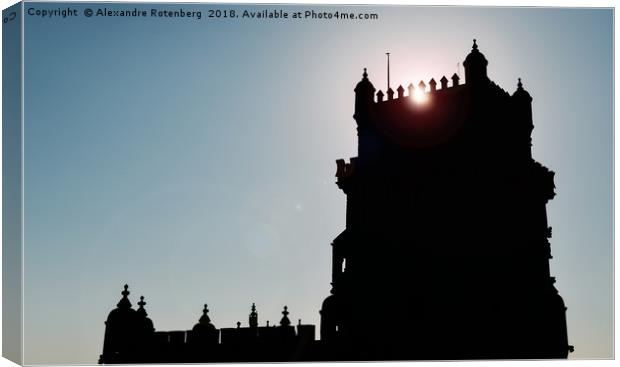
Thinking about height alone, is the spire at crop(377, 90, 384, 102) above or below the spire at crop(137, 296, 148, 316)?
above

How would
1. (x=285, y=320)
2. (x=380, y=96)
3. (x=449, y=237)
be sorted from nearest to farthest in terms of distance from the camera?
(x=285, y=320) < (x=449, y=237) < (x=380, y=96)

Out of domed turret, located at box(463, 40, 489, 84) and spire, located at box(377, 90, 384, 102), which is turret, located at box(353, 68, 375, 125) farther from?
domed turret, located at box(463, 40, 489, 84)

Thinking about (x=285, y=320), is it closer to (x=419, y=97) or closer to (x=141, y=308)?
(x=141, y=308)

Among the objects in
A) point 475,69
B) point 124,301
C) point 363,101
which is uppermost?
point 475,69

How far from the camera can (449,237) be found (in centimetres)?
2780

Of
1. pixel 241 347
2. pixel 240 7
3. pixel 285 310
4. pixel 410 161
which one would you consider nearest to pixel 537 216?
pixel 410 161

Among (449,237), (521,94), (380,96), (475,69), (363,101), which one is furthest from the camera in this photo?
(363,101)

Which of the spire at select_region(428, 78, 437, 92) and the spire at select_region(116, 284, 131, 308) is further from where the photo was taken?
the spire at select_region(428, 78, 437, 92)

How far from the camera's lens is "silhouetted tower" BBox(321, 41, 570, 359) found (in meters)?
26.7

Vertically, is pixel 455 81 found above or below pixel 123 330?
above

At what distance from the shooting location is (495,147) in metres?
29.3

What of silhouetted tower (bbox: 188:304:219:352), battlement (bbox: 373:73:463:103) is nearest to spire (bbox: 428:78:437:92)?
battlement (bbox: 373:73:463:103)

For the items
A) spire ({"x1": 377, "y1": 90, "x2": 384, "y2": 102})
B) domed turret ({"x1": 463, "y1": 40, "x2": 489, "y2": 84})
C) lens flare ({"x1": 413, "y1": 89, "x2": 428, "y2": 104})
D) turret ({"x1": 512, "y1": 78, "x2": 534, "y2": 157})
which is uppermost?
domed turret ({"x1": 463, "y1": 40, "x2": 489, "y2": 84})

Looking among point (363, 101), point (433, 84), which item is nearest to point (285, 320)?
point (363, 101)
